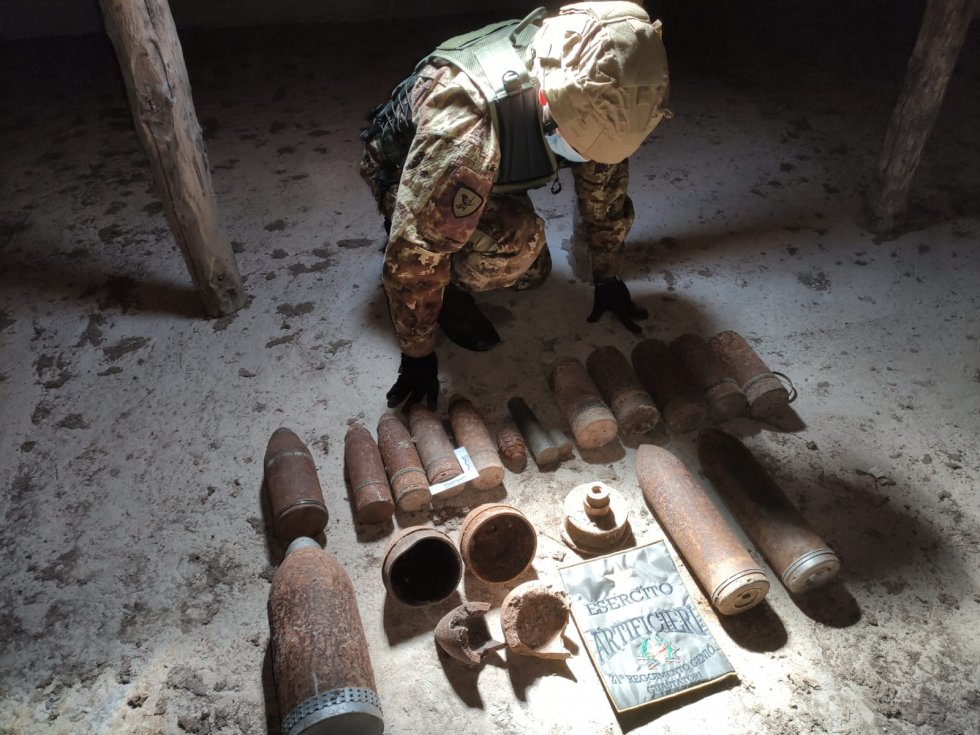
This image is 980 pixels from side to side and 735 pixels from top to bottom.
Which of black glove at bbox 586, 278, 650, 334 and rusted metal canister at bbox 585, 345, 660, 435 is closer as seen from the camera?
rusted metal canister at bbox 585, 345, 660, 435

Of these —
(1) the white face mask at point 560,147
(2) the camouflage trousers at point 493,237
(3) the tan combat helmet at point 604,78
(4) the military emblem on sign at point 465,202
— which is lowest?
(2) the camouflage trousers at point 493,237

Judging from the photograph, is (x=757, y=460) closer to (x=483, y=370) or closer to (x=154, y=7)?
(x=483, y=370)

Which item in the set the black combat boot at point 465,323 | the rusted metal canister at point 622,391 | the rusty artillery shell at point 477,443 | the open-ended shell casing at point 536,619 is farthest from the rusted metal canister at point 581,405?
the open-ended shell casing at point 536,619

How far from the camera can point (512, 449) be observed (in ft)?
9.78

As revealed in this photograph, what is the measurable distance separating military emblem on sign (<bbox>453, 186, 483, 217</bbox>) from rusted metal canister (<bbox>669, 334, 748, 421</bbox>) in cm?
117

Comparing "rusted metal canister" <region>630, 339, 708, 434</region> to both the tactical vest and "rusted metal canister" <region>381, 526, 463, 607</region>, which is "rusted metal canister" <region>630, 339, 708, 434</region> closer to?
the tactical vest

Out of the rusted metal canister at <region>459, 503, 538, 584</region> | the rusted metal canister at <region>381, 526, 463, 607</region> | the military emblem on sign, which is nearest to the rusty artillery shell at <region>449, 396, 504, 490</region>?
the rusted metal canister at <region>459, 503, 538, 584</region>

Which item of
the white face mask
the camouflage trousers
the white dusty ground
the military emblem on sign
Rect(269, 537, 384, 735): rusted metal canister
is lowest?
the white dusty ground

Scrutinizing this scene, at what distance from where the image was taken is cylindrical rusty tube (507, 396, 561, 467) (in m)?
2.96

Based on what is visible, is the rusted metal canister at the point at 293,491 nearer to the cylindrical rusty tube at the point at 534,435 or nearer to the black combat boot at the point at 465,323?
the cylindrical rusty tube at the point at 534,435

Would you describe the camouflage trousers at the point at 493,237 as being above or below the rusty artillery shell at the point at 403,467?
above

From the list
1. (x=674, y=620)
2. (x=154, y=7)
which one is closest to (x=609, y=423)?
(x=674, y=620)

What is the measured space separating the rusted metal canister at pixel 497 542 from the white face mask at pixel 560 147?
1.37 metres

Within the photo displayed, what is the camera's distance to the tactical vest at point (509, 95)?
2.72m
